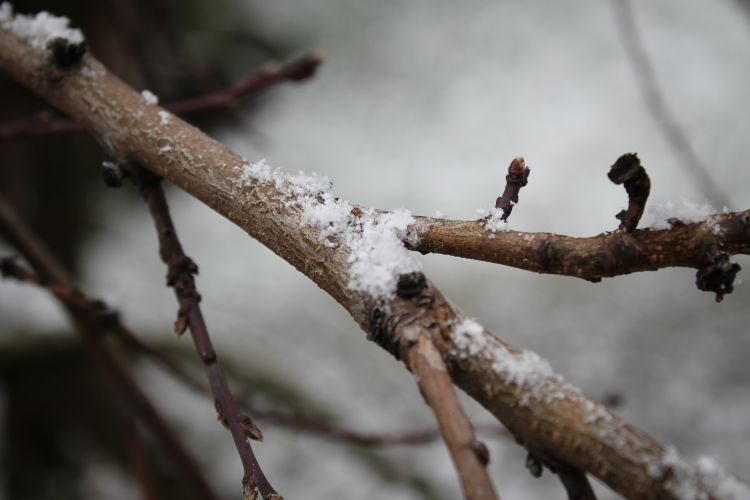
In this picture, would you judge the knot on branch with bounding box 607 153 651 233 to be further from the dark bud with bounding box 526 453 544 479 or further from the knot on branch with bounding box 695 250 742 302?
the dark bud with bounding box 526 453 544 479

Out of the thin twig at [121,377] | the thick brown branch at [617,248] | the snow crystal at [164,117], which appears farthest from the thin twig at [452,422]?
the thin twig at [121,377]

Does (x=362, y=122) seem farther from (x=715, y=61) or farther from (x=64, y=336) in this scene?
(x=64, y=336)

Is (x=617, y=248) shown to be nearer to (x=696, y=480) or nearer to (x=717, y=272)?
(x=717, y=272)

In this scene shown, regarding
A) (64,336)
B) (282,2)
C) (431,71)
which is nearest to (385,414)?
(64,336)

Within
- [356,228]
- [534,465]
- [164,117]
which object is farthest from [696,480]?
[164,117]

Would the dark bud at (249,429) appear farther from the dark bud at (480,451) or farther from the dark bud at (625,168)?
the dark bud at (625,168)

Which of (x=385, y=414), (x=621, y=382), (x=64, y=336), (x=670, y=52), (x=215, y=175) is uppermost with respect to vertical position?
(x=670, y=52)
